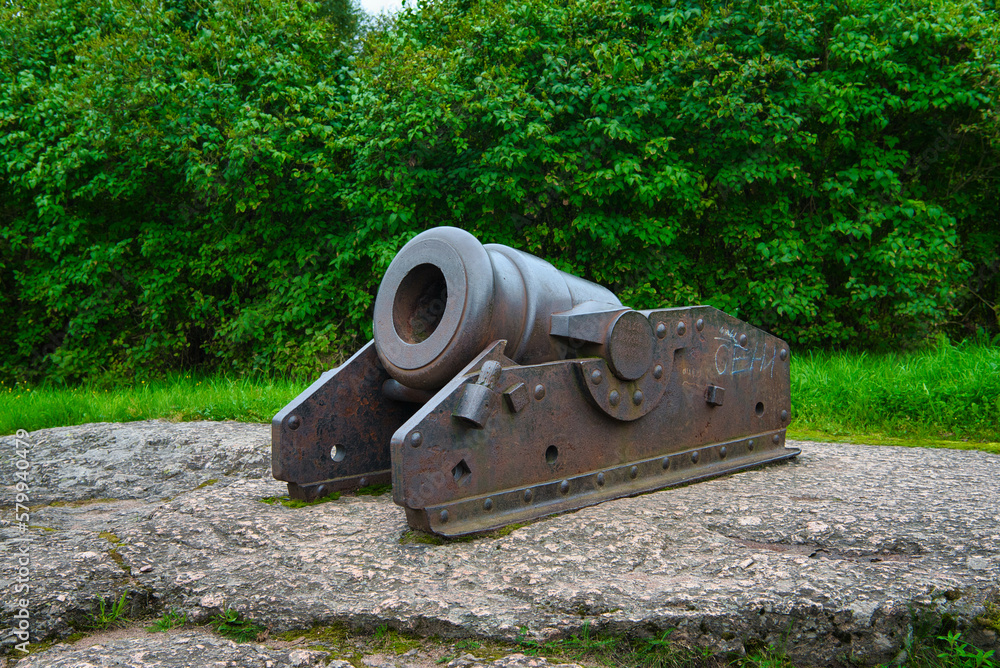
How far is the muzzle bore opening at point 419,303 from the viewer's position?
9.38ft

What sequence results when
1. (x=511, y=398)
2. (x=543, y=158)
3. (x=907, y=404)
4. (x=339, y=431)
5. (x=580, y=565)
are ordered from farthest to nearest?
1. (x=543, y=158)
2. (x=907, y=404)
3. (x=339, y=431)
4. (x=511, y=398)
5. (x=580, y=565)

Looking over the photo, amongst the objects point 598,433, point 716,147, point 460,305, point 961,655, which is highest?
point 716,147

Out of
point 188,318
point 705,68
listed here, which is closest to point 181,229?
point 188,318

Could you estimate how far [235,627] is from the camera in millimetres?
1936

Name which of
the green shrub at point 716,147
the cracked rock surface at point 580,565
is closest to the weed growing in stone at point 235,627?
the cracked rock surface at point 580,565

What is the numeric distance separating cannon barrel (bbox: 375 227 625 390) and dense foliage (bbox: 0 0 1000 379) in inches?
143

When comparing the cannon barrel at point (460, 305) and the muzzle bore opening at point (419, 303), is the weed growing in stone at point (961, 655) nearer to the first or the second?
the cannon barrel at point (460, 305)

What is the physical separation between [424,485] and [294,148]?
217 inches

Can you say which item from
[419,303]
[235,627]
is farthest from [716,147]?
[235,627]

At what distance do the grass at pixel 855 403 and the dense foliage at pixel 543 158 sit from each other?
1059 mm

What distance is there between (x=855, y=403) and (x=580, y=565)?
10.8 feet

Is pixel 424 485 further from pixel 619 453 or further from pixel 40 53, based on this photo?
pixel 40 53

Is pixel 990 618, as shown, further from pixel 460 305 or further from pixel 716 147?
pixel 716 147

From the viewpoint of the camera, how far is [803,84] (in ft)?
21.3
